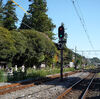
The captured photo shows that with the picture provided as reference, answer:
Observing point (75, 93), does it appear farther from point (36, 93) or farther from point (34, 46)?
point (34, 46)

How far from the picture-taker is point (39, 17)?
5134cm

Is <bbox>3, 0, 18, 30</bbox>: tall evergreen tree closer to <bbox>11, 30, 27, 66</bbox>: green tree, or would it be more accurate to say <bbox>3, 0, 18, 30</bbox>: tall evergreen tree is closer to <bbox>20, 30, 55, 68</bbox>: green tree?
<bbox>20, 30, 55, 68</bbox>: green tree

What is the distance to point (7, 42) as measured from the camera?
958 inches

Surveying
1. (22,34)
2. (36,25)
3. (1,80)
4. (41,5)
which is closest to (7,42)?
(22,34)

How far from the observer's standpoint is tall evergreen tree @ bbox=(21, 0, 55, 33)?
51.5m

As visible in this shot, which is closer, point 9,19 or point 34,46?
point 34,46

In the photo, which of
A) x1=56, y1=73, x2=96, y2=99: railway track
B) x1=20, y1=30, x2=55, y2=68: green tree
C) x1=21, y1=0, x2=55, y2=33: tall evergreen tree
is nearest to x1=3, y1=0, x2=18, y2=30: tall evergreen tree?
x1=21, y1=0, x2=55, y2=33: tall evergreen tree

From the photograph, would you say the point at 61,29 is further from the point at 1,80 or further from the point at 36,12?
the point at 36,12

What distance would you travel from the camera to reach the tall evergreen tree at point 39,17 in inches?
2029

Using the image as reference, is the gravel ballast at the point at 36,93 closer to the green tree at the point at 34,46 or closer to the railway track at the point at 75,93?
the railway track at the point at 75,93

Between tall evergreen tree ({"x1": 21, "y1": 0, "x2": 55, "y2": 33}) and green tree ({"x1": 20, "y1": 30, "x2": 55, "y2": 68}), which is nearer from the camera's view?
green tree ({"x1": 20, "y1": 30, "x2": 55, "y2": 68})

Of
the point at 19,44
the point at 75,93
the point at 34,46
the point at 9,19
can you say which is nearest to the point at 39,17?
the point at 9,19

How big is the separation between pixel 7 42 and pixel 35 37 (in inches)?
249

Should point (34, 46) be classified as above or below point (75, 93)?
above
